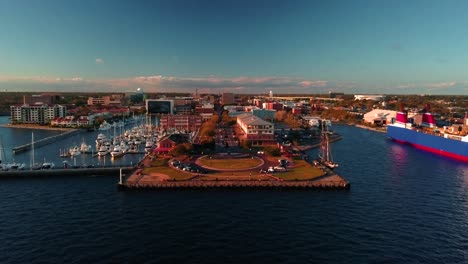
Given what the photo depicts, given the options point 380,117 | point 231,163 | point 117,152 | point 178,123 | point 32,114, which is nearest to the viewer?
point 231,163

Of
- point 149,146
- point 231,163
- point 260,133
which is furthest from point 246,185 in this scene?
point 260,133

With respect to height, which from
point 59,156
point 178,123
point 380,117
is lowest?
point 59,156

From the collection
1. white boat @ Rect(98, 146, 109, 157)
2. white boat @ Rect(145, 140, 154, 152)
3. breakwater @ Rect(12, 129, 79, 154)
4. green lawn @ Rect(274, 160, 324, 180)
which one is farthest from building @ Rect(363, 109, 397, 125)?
breakwater @ Rect(12, 129, 79, 154)

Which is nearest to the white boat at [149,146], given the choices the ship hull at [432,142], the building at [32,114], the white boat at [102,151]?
the white boat at [102,151]

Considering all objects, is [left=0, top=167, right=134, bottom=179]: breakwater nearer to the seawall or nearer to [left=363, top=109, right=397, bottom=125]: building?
the seawall

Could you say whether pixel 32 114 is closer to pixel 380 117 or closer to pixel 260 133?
→ pixel 260 133

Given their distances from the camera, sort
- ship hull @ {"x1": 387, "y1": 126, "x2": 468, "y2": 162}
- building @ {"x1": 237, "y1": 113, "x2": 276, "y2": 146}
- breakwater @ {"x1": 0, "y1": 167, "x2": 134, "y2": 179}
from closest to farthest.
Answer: breakwater @ {"x1": 0, "y1": 167, "x2": 134, "y2": 179} → ship hull @ {"x1": 387, "y1": 126, "x2": 468, "y2": 162} → building @ {"x1": 237, "y1": 113, "x2": 276, "y2": 146}

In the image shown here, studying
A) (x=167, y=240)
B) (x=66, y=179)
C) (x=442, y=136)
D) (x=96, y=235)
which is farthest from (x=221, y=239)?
(x=442, y=136)
